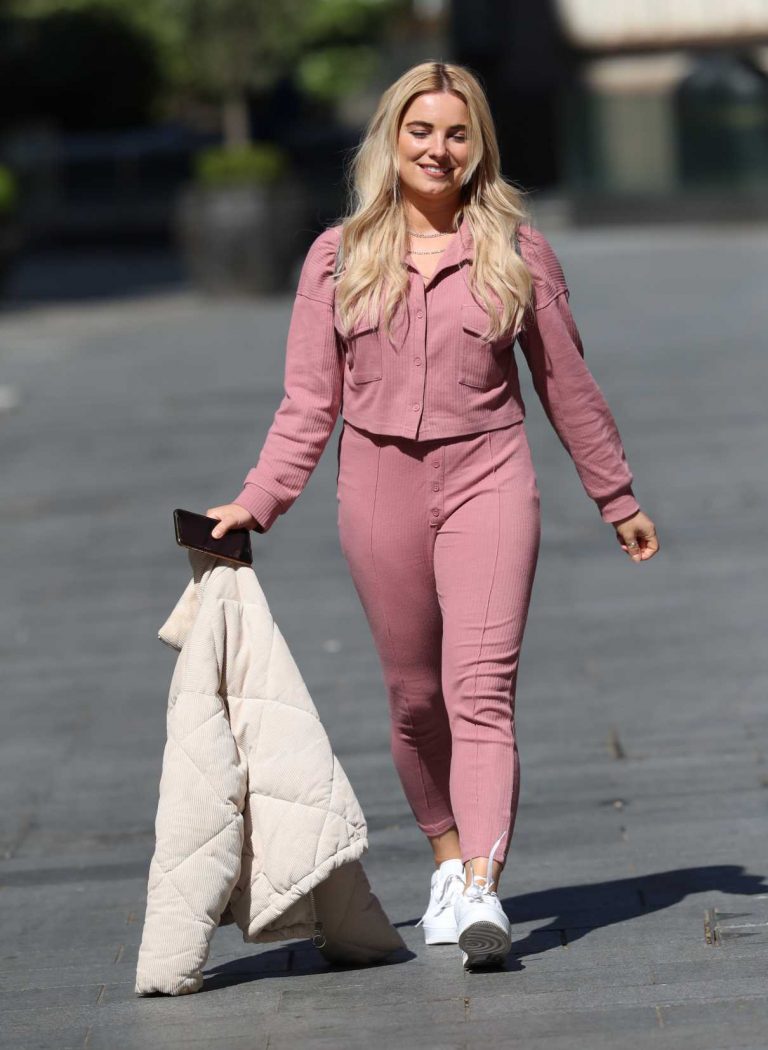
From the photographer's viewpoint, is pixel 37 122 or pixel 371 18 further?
pixel 371 18

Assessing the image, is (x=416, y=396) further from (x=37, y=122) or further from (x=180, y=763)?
(x=37, y=122)

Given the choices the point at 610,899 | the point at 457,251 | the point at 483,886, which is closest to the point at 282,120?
the point at 610,899

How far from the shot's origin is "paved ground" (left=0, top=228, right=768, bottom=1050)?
3596mm

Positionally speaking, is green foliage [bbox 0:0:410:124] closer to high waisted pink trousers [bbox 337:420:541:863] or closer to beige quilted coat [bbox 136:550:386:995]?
high waisted pink trousers [bbox 337:420:541:863]

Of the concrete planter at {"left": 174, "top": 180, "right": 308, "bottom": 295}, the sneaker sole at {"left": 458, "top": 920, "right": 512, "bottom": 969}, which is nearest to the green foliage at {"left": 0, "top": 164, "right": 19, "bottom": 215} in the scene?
the concrete planter at {"left": 174, "top": 180, "right": 308, "bottom": 295}

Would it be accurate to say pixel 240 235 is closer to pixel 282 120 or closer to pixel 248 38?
pixel 248 38

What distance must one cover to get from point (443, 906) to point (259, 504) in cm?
91

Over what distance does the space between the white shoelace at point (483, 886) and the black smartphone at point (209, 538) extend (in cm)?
72

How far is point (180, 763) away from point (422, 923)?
2.22 feet

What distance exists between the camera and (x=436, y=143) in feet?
12.6

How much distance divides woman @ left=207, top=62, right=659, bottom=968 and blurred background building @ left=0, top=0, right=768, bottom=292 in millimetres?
13175

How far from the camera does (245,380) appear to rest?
44.1ft

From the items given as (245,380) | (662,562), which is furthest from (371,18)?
(662,562)

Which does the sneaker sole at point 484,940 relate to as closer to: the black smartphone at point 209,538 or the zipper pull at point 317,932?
the zipper pull at point 317,932
